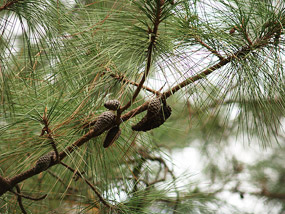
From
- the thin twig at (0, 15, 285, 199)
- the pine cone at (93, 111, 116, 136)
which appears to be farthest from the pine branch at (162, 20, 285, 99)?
the pine cone at (93, 111, 116, 136)

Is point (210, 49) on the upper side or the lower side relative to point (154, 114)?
upper

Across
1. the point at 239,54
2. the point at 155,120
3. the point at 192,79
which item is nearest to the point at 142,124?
the point at 155,120

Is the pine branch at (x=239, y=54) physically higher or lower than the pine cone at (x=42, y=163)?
higher

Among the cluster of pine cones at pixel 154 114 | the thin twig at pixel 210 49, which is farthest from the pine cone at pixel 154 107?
the thin twig at pixel 210 49

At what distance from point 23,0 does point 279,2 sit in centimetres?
53

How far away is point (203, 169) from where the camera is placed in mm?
2787

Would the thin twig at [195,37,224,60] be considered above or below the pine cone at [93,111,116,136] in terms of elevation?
above

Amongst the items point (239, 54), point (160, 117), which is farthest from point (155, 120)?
point (239, 54)

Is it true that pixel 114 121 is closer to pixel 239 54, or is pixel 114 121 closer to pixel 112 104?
pixel 112 104

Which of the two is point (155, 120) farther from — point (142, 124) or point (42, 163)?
point (42, 163)

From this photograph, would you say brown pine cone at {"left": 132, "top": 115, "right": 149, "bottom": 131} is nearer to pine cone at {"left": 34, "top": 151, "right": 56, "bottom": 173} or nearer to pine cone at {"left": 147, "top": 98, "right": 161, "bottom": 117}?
pine cone at {"left": 147, "top": 98, "right": 161, "bottom": 117}

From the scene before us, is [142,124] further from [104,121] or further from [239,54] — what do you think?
[239,54]

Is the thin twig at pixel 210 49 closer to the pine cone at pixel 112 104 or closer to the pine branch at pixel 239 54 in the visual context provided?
the pine branch at pixel 239 54

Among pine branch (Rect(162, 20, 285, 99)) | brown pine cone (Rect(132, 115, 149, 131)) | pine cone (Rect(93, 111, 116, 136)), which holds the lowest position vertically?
brown pine cone (Rect(132, 115, 149, 131))
